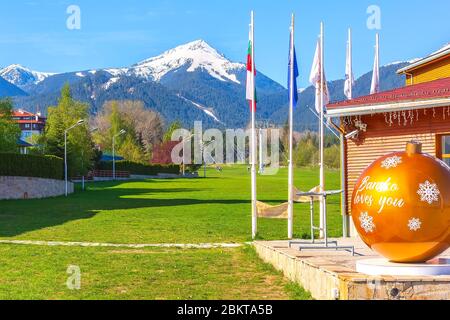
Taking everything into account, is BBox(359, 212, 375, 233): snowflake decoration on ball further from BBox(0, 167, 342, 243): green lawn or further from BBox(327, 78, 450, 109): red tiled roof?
BBox(0, 167, 342, 243): green lawn

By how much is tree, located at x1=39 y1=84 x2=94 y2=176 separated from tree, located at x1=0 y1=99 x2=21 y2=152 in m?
5.25

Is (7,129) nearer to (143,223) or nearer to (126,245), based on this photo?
(143,223)

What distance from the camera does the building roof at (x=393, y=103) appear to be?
1864 cm

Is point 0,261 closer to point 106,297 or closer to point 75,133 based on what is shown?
point 106,297

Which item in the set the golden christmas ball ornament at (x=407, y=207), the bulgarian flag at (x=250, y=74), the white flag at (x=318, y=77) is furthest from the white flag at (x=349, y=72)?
the golden christmas ball ornament at (x=407, y=207)

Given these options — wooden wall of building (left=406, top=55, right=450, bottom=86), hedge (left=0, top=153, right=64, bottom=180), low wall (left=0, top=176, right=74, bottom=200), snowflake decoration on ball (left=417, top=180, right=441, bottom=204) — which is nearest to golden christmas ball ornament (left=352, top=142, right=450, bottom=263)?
snowflake decoration on ball (left=417, top=180, right=441, bottom=204)

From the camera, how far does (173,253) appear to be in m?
19.0

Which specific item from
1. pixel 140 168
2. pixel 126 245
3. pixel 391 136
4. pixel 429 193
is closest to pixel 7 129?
pixel 126 245

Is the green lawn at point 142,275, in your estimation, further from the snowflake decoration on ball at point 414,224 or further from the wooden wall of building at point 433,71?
the wooden wall of building at point 433,71

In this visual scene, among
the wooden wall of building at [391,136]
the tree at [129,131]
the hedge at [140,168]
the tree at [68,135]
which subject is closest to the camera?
the wooden wall of building at [391,136]

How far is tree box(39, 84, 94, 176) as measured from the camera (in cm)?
7011
